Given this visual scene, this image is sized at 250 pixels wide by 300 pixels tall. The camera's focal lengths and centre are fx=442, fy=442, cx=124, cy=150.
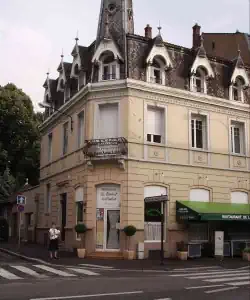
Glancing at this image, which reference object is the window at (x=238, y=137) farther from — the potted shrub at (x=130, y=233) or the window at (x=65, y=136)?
the window at (x=65, y=136)

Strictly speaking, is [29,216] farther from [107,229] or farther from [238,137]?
[238,137]

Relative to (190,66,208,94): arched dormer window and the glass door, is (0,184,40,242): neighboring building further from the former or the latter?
(190,66,208,94): arched dormer window

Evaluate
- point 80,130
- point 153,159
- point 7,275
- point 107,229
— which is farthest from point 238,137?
point 7,275

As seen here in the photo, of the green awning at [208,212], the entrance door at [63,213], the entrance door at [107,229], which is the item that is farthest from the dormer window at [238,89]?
the entrance door at [63,213]

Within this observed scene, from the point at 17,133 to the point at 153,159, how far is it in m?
22.5

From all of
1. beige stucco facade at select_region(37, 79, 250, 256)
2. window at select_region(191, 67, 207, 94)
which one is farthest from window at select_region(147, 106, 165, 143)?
window at select_region(191, 67, 207, 94)

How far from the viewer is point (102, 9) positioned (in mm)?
25812

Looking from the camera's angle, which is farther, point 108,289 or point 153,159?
point 153,159

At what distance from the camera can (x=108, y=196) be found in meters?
22.0

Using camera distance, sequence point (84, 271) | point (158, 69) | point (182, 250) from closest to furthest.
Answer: point (84, 271)
point (182, 250)
point (158, 69)

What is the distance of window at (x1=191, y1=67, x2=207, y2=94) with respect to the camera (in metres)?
24.7

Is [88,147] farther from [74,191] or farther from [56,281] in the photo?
[56,281]

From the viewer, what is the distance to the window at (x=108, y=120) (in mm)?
22641

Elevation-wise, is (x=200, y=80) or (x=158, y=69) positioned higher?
(x=158, y=69)
